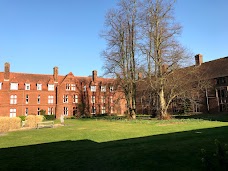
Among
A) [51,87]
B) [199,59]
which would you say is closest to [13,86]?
[51,87]

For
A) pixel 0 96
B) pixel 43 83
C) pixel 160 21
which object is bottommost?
pixel 0 96

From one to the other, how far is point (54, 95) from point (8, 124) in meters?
30.5

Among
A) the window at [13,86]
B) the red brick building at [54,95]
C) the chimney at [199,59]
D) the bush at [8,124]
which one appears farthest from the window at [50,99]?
the chimney at [199,59]

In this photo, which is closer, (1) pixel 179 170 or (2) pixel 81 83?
(1) pixel 179 170

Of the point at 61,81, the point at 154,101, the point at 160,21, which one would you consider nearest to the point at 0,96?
the point at 61,81

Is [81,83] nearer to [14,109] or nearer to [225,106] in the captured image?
[14,109]

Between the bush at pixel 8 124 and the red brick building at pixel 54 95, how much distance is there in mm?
22156

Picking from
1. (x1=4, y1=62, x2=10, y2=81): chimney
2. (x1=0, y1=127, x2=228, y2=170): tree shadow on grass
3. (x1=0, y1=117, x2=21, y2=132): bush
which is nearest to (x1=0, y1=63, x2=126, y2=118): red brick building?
(x1=4, y1=62, x2=10, y2=81): chimney

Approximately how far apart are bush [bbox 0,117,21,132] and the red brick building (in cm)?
2216

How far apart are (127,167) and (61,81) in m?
48.2

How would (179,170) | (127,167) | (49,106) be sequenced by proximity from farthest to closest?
(49,106) < (127,167) < (179,170)

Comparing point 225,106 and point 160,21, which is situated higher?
point 160,21

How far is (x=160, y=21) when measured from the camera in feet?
101

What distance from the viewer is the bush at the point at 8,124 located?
19.7m
